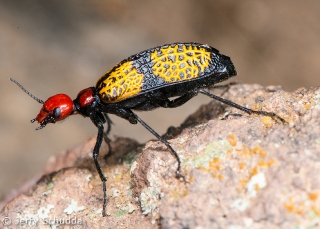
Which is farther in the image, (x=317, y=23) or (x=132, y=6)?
(x=132, y=6)

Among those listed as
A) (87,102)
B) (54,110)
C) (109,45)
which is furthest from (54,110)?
(109,45)

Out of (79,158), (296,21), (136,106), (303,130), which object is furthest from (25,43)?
Result: (303,130)

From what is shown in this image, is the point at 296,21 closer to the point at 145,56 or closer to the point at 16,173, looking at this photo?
the point at 145,56

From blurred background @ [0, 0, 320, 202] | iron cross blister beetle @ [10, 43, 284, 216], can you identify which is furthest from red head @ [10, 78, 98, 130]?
blurred background @ [0, 0, 320, 202]

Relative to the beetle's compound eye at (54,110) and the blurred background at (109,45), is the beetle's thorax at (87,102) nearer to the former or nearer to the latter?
the beetle's compound eye at (54,110)

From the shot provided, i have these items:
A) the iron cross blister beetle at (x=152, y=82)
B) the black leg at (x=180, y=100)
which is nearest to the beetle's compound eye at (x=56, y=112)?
the iron cross blister beetle at (x=152, y=82)

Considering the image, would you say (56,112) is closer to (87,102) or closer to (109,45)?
(87,102)

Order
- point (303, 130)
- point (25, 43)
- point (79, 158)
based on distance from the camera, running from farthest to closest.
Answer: point (25, 43) < point (79, 158) < point (303, 130)
